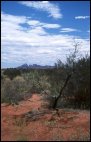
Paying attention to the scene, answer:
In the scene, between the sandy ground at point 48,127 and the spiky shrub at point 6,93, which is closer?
the sandy ground at point 48,127

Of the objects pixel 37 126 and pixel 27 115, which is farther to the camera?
pixel 27 115

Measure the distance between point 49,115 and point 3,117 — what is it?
2.67m

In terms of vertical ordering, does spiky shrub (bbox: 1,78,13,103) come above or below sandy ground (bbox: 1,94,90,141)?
above

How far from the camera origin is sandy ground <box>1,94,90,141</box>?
13.4 meters

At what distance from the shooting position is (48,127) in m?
15.4

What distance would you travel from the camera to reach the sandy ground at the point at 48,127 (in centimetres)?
1343

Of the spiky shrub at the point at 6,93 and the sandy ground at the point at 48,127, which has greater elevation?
the spiky shrub at the point at 6,93

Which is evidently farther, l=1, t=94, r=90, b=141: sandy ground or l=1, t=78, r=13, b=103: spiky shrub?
l=1, t=78, r=13, b=103: spiky shrub

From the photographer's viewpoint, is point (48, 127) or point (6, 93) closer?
point (48, 127)

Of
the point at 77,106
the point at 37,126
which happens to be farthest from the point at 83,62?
the point at 37,126

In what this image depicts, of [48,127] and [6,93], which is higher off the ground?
[6,93]

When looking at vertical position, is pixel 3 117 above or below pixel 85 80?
below

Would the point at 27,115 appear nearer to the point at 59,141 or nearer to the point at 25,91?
the point at 59,141

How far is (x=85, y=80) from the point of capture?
21719 mm
